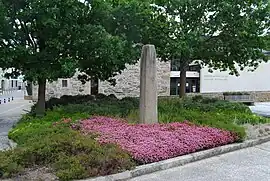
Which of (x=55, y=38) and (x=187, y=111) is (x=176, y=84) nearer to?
(x=187, y=111)

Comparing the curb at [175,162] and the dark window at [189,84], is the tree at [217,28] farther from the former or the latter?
the dark window at [189,84]

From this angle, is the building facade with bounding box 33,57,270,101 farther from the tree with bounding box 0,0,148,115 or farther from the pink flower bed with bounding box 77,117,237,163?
the pink flower bed with bounding box 77,117,237,163

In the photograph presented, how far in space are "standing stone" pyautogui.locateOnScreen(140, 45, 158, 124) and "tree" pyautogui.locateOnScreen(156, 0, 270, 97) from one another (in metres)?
2.48

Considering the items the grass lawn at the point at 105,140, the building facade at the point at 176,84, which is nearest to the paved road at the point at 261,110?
the building facade at the point at 176,84

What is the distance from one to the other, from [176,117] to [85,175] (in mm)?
4839

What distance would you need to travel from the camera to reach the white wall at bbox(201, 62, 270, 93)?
2630 cm

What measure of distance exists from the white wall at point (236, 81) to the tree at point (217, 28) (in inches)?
530

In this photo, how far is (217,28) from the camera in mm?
11898

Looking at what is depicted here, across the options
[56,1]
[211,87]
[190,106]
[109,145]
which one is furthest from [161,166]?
[211,87]

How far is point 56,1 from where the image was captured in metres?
8.24

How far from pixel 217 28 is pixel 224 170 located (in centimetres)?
765

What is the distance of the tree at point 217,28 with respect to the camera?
1115 cm

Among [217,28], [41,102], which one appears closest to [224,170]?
[41,102]

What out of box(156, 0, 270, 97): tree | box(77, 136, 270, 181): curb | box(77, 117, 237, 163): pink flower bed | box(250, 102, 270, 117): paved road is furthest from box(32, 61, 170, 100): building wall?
box(77, 136, 270, 181): curb
